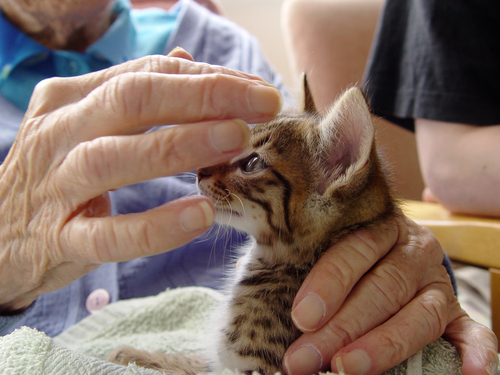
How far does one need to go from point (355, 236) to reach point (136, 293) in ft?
2.87

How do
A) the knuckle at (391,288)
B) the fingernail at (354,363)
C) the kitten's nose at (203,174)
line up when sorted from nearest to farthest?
1. the fingernail at (354,363)
2. the knuckle at (391,288)
3. the kitten's nose at (203,174)

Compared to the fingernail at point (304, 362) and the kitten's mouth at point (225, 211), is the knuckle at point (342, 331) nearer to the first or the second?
the fingernail at point (304, 362)

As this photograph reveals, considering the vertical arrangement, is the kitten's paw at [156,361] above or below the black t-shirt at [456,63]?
below

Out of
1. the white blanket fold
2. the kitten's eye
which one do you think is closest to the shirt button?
the white blanket fold

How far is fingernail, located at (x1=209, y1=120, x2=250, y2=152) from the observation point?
24.1 inches

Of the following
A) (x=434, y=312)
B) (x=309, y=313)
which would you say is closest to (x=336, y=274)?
(x=309, y=313)

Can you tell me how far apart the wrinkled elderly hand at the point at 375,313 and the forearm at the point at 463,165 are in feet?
1.70

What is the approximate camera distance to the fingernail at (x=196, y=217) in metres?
0.62

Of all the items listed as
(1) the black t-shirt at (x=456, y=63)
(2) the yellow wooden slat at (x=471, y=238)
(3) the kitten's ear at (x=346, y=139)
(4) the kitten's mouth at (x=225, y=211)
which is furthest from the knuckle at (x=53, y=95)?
(1) the black t-shirt at (x=456, y=63)

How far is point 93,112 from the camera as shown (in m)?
0.64

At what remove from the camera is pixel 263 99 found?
63cm

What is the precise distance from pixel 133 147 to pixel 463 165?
1.17 metres

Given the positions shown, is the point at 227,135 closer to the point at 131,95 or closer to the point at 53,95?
the point at 131,95

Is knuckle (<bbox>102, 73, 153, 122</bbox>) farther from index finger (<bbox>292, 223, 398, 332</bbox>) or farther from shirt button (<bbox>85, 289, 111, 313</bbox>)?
shirt button (<bbox>85, 289, 111, 313</bbox>)
